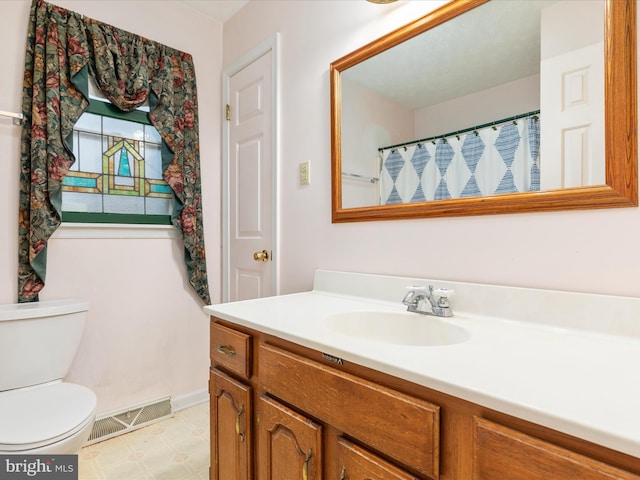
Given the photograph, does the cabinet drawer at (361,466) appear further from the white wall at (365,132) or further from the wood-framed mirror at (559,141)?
the white wall at (365,132)

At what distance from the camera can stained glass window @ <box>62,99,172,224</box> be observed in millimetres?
1791

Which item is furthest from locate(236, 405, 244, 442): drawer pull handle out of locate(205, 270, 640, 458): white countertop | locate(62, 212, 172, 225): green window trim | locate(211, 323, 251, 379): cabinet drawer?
locate(62, 212, 172, 225): green window trim

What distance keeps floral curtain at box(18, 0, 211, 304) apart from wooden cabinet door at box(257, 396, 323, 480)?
134 centimetres

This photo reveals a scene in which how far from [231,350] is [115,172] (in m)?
1.36

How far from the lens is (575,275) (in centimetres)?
92

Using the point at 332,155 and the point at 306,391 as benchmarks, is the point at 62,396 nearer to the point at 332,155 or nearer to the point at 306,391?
the point at 306,391

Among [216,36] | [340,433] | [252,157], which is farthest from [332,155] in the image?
[216,36]

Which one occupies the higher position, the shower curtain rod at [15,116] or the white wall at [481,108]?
the shower curtain rod at [15,116]

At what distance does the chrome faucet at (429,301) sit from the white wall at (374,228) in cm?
10

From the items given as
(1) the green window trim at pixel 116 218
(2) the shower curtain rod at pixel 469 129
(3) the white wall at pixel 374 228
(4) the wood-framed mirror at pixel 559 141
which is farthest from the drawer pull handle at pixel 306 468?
(1) the green window trim at pixel 116 218

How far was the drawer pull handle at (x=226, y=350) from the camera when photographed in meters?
1.12

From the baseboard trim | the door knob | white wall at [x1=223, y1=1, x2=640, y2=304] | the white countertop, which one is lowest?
A: the baseboard trim


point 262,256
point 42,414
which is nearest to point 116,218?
point 262,256

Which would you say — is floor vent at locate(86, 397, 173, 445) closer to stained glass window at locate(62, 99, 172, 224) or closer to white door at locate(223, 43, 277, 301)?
white door at locate(223, 43, 277, 301)
